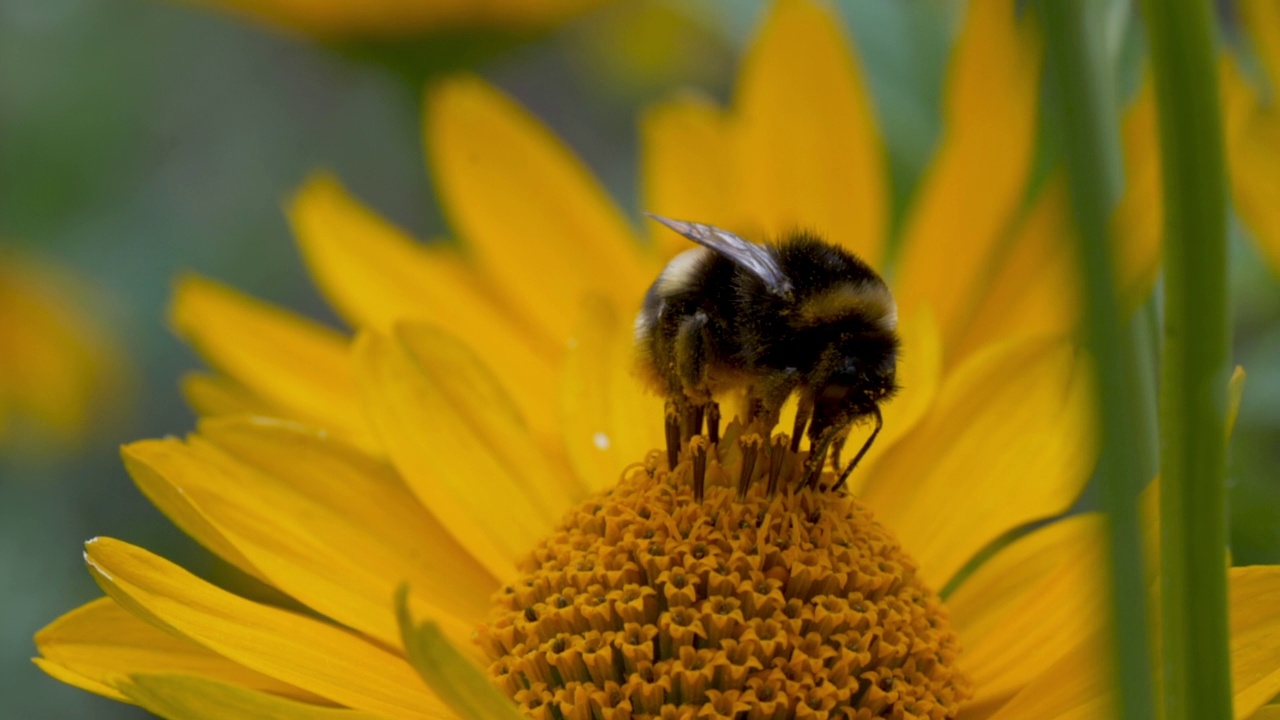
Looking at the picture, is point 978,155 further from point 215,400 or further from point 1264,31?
point 215,400

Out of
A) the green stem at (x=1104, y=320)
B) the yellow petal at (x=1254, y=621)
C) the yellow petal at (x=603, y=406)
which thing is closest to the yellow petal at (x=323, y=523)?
the yellow petal at (x=603, y=406)

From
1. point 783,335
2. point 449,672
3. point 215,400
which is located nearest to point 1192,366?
point 449,672

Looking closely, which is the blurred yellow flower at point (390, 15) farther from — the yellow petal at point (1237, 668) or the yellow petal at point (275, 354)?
the yellow petal at point (1237, 668)

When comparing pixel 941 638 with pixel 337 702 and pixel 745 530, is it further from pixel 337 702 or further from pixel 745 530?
pixel 337 702

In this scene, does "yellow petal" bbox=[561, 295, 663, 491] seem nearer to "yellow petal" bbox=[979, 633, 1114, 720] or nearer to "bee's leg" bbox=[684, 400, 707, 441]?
"bee's leg" bbox=[684, 400, 707, 441]

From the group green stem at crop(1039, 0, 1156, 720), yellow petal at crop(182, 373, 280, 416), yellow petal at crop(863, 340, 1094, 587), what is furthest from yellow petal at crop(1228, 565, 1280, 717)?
yellow petal at crop(182, 373, 280, 416)

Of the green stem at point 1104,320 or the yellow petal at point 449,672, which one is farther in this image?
the yellow petal at point 449,672
